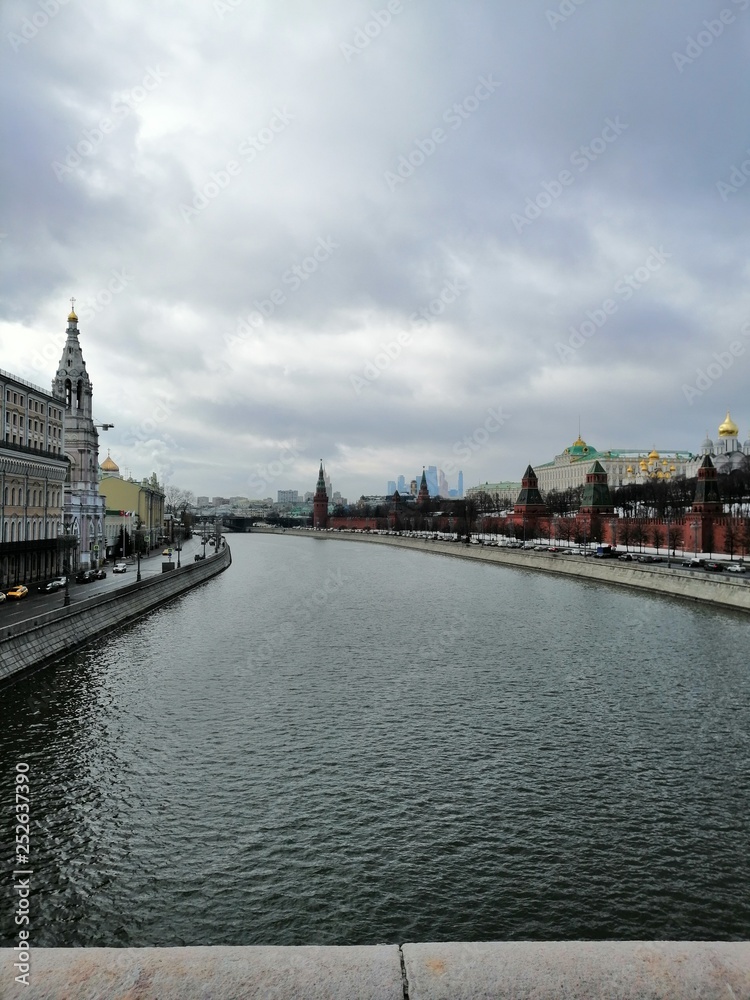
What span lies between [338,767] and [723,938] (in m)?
6.64

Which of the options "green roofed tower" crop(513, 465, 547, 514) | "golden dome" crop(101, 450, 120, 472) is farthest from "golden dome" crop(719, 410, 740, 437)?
"golden dome" crop(101, 450, 120, 472)

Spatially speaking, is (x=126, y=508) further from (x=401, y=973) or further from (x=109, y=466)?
(x=401, y=973)

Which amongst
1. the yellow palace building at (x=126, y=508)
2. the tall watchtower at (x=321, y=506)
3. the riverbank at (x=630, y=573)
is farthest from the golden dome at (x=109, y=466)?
the tall watchtower at (x=321, y=506)

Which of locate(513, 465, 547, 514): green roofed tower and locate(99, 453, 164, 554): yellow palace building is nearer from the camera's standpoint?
locate(99, 453, 164, 554): yellow palace building

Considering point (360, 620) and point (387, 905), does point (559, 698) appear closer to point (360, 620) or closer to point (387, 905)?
point (387, 905)

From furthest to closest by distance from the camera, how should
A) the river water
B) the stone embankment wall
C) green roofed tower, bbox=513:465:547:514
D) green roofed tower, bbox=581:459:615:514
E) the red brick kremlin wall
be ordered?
green roofed tower, bbox=513:465:547:514 < green roofed tower, bbox=581:459:615:514 < the red brick kremlin wall < the stone embankment wall < the river water

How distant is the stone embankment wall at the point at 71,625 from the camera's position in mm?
18594

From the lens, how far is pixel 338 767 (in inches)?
496

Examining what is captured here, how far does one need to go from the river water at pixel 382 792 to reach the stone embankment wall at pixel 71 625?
886 millimetres

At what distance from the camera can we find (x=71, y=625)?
2280 centimetres

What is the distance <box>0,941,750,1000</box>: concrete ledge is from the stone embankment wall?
55.7ft

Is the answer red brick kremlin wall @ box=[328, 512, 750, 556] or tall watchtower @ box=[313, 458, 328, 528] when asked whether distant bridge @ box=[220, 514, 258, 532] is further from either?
red brick kremlin wall @ box=[328, 512, 750, 556]

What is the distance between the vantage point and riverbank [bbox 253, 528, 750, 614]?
32562 millimetres

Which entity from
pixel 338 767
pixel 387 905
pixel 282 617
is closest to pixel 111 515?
pixel 282 617
